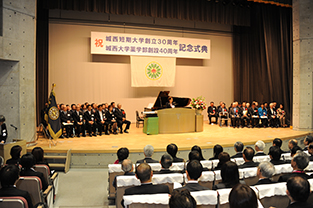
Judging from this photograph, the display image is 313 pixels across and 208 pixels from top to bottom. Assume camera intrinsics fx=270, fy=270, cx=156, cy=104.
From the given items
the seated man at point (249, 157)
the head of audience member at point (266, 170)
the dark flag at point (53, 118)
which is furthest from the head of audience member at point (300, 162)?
the dark flag at point (53, 118)

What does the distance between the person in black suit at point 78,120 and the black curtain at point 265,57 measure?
8.03 meters

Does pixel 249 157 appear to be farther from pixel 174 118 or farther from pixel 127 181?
pixel 174 118

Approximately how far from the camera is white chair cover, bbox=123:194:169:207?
7.23ft

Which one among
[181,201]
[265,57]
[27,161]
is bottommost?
[27,161]

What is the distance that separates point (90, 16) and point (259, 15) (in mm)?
7482

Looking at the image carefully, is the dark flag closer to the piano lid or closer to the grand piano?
the grand piano

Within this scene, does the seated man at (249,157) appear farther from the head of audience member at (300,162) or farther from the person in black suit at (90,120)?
the person in black suit at (90,120)

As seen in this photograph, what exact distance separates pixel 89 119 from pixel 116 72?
4032 mm

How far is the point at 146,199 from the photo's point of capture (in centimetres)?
221

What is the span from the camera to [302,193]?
1959mm

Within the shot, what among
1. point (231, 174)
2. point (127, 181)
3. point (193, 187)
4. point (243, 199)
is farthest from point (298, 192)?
point (127, 181)

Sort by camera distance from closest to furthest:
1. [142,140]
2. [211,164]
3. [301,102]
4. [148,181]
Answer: [148,181]
[211,164]
[142,140]
[301,102]

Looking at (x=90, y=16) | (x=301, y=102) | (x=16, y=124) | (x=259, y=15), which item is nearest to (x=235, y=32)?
(x=259, y=15)

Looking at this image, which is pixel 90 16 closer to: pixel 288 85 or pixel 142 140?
pixel 142 140
